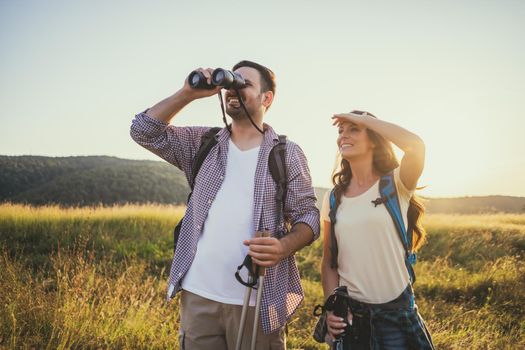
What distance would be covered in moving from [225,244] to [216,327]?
50 cm

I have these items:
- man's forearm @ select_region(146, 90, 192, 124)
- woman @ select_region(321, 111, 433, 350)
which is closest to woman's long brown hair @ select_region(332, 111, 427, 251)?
woman @ select_region(321, 111, 433, 350)

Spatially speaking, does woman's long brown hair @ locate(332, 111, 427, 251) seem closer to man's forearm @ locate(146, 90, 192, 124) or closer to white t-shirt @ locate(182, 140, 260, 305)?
white t-shirt @ locate(182, 140, 260, 305)

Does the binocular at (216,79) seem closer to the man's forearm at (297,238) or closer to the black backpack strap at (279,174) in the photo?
the black backpack strap at (279,174)

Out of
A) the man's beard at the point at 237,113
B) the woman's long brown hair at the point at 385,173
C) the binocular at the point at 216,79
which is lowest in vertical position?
the woman's long brown hair at the point at 385,173

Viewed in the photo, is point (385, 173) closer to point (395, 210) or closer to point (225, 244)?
point (395, 210)

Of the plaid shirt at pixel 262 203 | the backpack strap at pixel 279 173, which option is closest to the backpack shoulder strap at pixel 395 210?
the plaid shirt at pixel 262 203

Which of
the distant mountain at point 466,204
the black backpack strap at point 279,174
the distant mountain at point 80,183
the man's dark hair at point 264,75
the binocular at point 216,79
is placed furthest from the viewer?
the distant mountain at point 80,183

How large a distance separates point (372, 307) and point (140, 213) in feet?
36.9

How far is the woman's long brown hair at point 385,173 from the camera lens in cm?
251

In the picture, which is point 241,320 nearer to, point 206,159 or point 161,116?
point 206,159

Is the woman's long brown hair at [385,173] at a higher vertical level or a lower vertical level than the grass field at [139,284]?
higher

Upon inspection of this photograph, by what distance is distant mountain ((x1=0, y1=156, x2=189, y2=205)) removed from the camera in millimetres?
60531

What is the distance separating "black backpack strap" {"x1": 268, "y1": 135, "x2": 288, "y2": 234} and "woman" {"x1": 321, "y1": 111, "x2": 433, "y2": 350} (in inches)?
15.2

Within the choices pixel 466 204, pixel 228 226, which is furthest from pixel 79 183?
pixel 228 226
